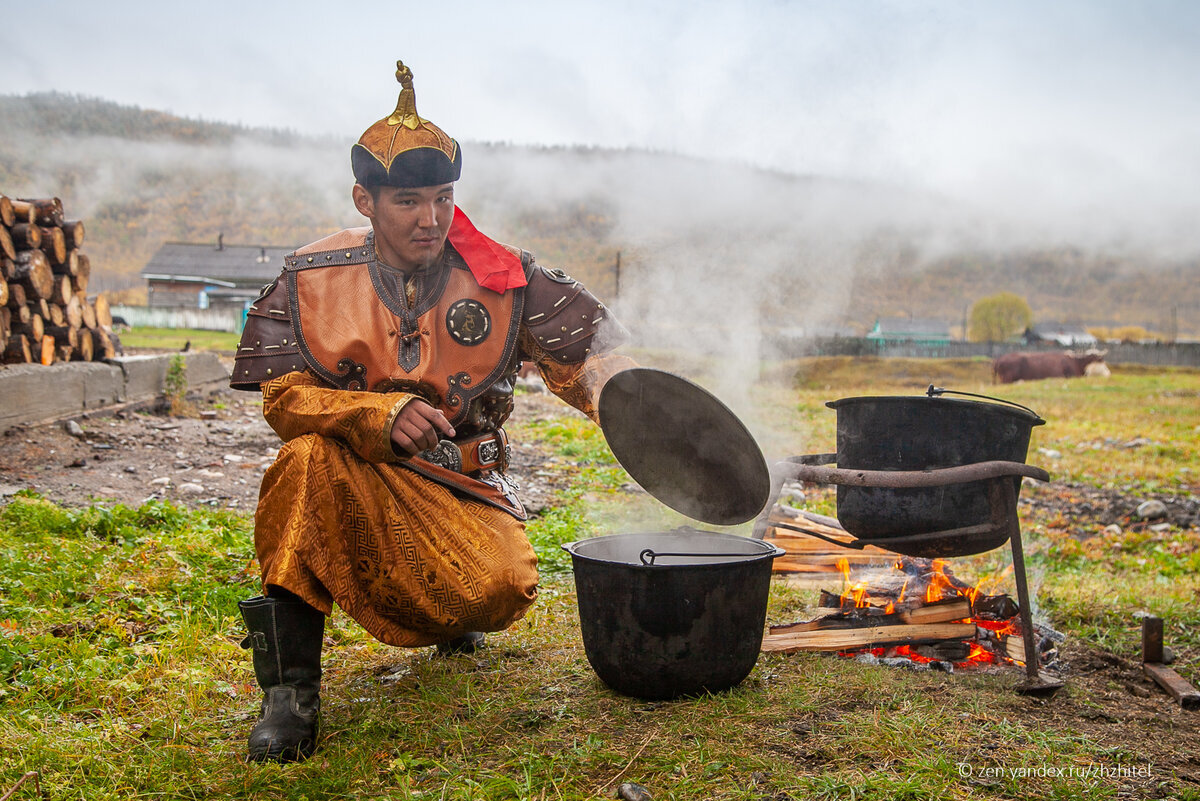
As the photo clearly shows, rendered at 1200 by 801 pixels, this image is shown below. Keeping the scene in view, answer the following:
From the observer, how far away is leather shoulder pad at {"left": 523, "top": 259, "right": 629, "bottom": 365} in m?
3.05

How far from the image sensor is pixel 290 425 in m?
2.62

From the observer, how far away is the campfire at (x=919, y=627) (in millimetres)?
3461

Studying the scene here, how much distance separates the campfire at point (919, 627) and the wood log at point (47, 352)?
7022 mm

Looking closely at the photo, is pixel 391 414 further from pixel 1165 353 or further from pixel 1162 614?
pixel 1165 353

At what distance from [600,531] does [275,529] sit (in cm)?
305

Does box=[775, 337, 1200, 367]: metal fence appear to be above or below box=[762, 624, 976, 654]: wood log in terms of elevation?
above

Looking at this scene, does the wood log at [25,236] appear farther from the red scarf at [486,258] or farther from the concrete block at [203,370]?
the red scarf at [486,258]

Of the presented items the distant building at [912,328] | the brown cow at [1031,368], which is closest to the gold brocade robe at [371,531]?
the brown cow at [1031,368]

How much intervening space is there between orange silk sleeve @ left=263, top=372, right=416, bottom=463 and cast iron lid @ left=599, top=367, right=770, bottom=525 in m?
0.83

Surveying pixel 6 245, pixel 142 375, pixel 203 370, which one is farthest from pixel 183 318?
pixel 6 245

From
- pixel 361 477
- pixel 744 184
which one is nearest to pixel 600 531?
pixel 361 477

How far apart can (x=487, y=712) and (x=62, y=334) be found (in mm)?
7098

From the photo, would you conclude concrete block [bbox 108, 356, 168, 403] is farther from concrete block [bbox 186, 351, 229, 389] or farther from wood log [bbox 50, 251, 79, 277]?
wood log [bbox 50, 251, 79, 277]

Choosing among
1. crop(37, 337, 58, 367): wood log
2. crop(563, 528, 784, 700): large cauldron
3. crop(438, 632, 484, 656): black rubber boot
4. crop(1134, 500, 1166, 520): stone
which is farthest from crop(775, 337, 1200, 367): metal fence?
crop(563, 528, 784, 700): large cauldron
